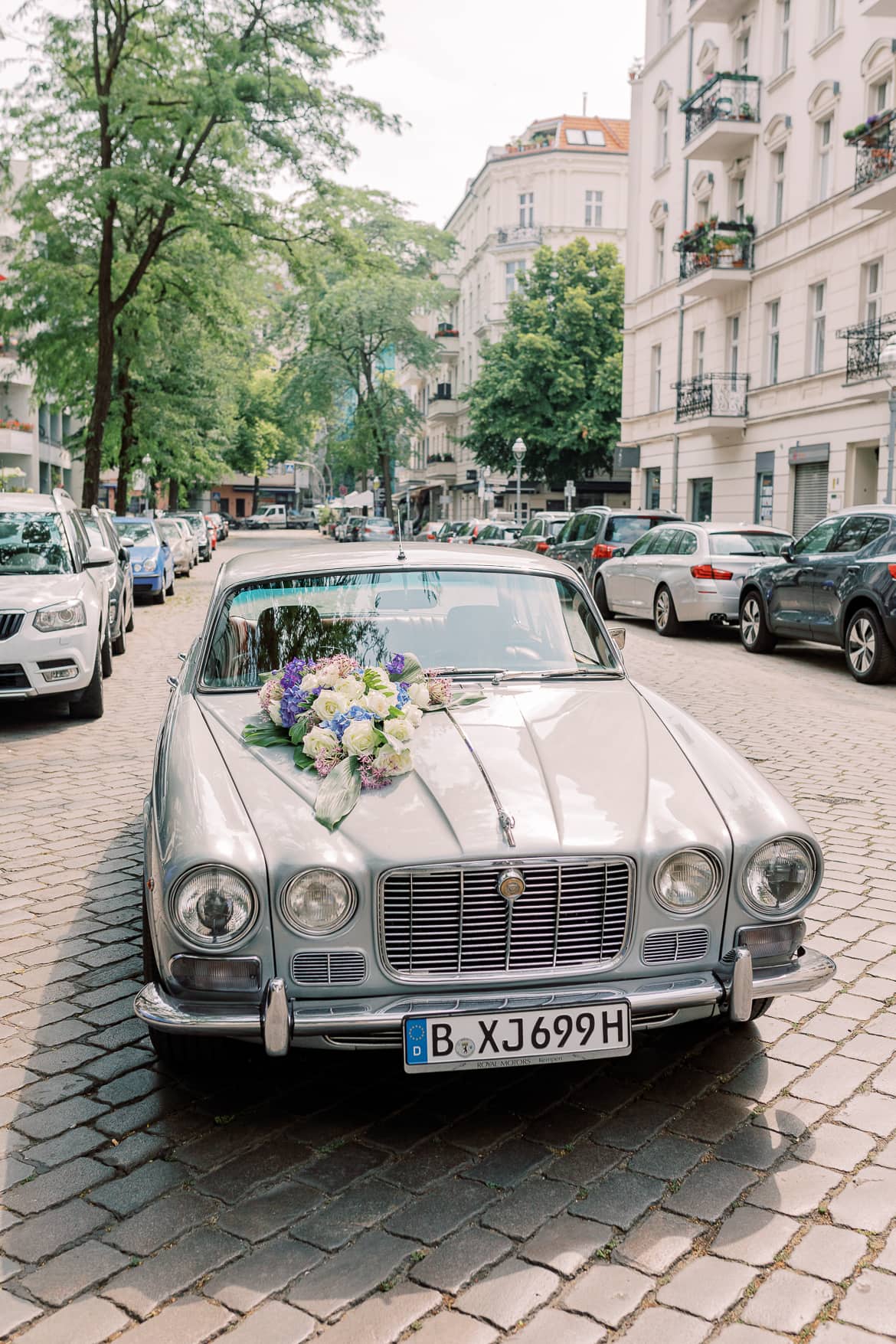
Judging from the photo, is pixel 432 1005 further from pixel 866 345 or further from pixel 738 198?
pixel 738 198

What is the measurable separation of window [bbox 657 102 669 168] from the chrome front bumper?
37480 millimetres

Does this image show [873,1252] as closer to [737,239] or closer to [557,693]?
[557,693]

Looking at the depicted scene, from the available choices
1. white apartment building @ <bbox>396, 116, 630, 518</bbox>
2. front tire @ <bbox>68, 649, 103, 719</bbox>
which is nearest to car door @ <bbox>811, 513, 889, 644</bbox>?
front tire @ <bbox>68, 649, 103, 719</bbox>

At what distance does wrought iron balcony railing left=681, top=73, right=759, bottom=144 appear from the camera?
30.3m

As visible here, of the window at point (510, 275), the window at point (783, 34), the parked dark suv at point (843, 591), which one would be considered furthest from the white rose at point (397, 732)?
the window at point (510, 275)

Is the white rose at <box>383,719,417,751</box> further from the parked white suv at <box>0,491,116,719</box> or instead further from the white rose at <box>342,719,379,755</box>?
the parked white suv at <box>0,491,116,719</box>

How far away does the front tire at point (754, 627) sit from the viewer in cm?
1521

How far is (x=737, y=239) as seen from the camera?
100 ft

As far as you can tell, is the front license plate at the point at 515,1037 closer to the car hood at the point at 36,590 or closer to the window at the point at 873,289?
the car hood at the point at 36,590

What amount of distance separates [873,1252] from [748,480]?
95.1 ft

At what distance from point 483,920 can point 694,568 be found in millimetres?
14071

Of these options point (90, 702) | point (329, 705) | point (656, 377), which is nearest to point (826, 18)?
point (656, 377)

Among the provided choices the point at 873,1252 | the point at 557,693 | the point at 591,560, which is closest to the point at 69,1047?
the point at 557,693

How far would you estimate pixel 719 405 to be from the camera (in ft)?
102
